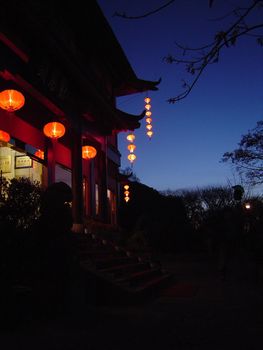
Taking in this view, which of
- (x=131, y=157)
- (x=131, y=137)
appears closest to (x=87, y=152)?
(x=131, y=137)

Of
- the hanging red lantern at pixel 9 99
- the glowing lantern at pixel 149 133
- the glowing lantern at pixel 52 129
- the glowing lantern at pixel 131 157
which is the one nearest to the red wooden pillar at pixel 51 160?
the glowing lantern at pixel 52 129

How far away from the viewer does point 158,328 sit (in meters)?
5.66

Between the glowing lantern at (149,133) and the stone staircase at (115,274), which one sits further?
the glowing lantern at (149,133)

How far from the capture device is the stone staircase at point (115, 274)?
784 cm

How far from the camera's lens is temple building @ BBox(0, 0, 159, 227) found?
9859 mm

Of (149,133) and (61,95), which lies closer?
(61,95)

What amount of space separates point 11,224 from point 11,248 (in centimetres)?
35

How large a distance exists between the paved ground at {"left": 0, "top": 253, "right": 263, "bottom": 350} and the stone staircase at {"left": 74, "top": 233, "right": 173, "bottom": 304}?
345mm

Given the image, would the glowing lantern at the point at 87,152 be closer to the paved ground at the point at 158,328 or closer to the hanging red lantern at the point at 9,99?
the hanging red lantern at the point at 9,99

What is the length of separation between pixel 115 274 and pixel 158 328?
3.28m

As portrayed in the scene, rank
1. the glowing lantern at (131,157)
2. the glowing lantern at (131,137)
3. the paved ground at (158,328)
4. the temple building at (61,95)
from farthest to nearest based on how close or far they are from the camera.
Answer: the glowing lantern at (131,157)
the glowing lantern at (131,137)
the temple building at (61,95)
the paved ground at (158,328)

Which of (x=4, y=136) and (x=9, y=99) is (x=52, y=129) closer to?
(x=4, y=136)

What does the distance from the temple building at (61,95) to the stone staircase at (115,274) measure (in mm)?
2298

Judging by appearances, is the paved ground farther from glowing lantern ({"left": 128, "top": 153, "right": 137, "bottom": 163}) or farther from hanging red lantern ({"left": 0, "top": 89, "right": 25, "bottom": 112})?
glowing lantern ({"left": 128, "top": 153, "right": 137, "bottom": 163})
